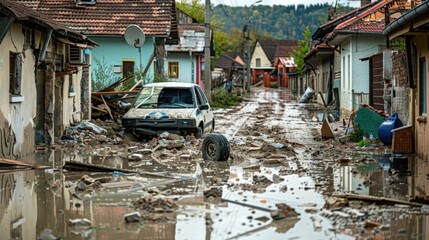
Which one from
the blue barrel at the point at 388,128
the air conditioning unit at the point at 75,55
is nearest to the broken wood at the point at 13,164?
the air conditioning unit at the point at 75,55

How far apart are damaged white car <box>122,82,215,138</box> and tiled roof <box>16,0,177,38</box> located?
1357 centimetres

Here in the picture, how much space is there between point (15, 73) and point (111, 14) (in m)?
20.1

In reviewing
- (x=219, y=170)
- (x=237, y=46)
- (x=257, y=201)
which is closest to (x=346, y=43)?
(x=219, y=170)

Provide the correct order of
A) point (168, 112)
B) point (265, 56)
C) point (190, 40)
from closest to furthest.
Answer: point (168, 112) → point (190, 40) → point (265, 56)

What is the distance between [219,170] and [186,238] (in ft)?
20.4

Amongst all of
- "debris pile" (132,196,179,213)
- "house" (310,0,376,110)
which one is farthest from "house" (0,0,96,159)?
"house" (310,0,376,110)

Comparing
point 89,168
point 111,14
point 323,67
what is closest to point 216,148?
point 89,168

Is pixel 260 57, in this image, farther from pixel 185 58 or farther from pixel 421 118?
pixel 421 118

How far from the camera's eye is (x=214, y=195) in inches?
415

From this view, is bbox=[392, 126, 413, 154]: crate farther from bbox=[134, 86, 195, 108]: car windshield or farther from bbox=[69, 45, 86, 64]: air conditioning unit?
bbox=[69, 45, 86, 64]: air conditioning unit

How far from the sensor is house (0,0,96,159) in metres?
14.9

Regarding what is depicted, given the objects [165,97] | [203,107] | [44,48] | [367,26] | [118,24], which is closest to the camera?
[44,48]

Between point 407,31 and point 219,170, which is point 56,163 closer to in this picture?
point 219,170

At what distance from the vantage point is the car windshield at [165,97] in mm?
20406
